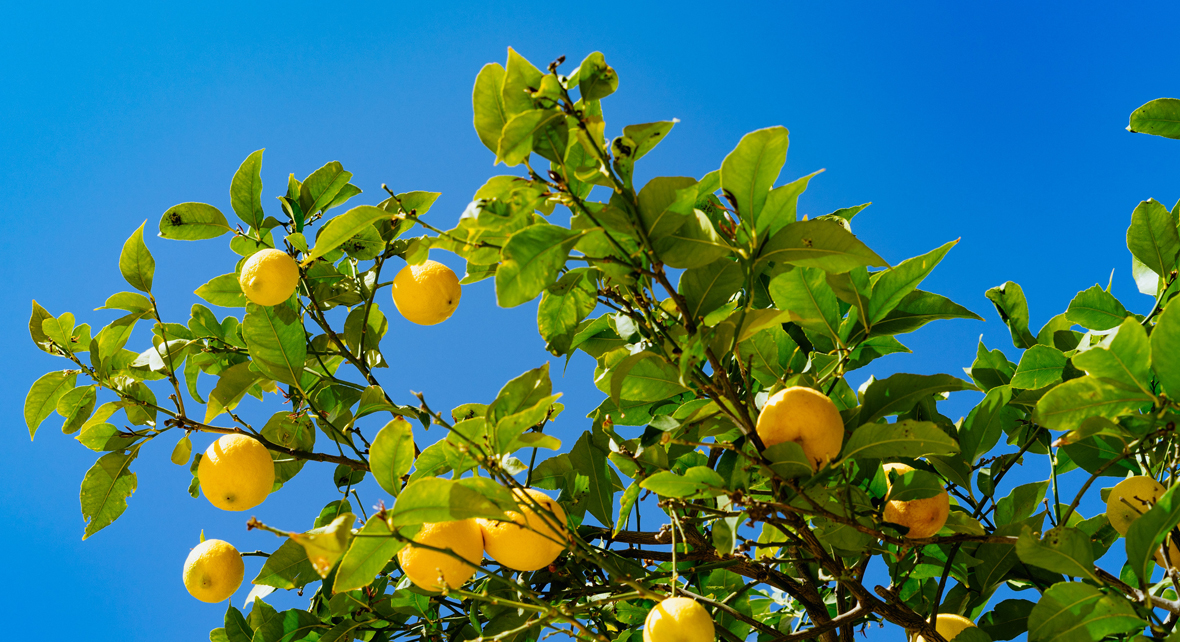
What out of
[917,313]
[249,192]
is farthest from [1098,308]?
[249,192]

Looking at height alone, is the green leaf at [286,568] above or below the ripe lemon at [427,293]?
below

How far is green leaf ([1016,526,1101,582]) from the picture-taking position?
1.20 meters

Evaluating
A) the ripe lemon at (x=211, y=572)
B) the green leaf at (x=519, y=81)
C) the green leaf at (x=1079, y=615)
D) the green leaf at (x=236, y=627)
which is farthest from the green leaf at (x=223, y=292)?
the green leaf at (x=1079, y=615)

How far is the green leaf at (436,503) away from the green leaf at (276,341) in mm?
622

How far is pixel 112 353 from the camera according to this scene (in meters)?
1.86

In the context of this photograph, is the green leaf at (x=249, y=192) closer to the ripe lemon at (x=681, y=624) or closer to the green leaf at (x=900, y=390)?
the ripe lemon at (x=681, y=624)

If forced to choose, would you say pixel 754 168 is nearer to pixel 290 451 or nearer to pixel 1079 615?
pixel 1079 615

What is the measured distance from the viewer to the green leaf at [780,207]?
1.17m

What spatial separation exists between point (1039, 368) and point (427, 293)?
128cm

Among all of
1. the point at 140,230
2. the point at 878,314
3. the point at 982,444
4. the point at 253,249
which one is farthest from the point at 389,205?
the point at 982,444

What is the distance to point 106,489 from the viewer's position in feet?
5.80

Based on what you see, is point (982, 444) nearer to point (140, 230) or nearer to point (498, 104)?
point (498, 104)

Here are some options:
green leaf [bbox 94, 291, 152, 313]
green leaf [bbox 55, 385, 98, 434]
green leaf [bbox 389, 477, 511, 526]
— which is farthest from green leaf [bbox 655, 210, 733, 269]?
green leaf [bbox 55, 385, 98, 434]

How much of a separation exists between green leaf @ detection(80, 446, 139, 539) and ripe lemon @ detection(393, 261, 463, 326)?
28.5 inches
